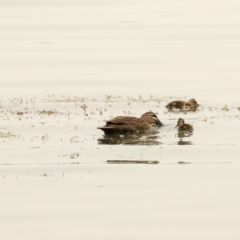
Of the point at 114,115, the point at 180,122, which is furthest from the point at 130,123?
the point at 114,115

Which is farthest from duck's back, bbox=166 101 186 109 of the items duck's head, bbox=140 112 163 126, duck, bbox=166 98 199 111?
duck's head, bbox=140 112 163 126

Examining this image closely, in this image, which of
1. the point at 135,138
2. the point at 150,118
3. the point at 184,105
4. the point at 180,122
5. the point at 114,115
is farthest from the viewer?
the point at 184,105

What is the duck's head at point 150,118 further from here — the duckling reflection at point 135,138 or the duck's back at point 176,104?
the duck's back at point 176,104

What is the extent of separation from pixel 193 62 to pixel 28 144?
9153 mm

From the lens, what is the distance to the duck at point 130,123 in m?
18.0

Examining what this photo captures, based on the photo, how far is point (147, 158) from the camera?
16.0 m

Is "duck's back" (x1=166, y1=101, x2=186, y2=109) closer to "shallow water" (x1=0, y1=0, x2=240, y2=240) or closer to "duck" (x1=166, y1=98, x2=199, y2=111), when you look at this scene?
"duck" (x1=166, y1=98, x2=199, y2=111)

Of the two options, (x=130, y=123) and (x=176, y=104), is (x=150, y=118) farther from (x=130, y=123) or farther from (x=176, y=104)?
(x=176, y=104)

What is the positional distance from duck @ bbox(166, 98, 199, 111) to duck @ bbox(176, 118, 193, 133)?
1594 millimetres

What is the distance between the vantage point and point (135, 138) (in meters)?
17.9

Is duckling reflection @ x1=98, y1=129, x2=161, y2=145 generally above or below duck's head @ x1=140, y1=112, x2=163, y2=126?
below

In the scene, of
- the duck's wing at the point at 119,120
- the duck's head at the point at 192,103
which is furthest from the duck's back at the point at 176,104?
the duck's wing at the point at 119,120

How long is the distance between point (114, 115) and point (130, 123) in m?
1.30

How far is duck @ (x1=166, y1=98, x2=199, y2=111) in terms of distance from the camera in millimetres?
19953
